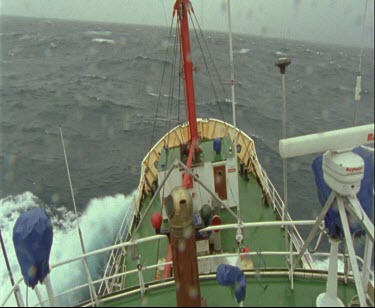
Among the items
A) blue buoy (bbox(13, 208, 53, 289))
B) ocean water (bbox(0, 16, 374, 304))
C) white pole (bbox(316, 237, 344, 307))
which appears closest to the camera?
blue buoy (bbox(13, 208, 53, 289))

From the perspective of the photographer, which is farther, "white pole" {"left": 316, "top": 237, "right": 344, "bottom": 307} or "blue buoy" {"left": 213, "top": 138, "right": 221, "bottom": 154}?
"blue buoy" {"left": 213, "top": 138, "right": 221, "bottom": 154}

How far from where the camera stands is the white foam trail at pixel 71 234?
1434 centimetres

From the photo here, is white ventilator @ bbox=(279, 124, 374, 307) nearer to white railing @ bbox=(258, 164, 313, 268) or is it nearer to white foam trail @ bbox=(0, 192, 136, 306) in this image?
white railing @ bbox=(258, 164, 313, 268)

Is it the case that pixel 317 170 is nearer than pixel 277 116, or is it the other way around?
pixel 317 170

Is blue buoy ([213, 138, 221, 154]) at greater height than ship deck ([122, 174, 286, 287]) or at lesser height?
greater

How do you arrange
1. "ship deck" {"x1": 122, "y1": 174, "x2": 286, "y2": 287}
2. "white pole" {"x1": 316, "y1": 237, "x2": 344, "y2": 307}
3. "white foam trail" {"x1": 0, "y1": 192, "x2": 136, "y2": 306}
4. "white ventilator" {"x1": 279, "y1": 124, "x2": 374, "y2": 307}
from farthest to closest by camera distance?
"white foam trail" {"x1": 0, "y1": 192, "x2": 136, "y2": 306} → "ship deck" {"x1": 122, "y1": 174, "x2": 286, "y2": 287} → "white pole" {"x1": 316, "y1": 237, "x2": 344, "y2": 307} → "white ventilator" {"x1": 279, "y1": 124, "x2": 374, "y2": 307}

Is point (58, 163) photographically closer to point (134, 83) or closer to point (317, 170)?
point (317, 170)

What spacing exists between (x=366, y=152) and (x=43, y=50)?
255 feet

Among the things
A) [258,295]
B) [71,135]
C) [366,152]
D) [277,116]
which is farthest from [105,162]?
[366,152]

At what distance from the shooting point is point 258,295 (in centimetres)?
621

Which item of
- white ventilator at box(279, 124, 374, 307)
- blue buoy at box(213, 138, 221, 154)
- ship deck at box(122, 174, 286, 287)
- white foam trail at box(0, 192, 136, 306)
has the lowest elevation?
white foam trail at box(0, 192, 136, 306)

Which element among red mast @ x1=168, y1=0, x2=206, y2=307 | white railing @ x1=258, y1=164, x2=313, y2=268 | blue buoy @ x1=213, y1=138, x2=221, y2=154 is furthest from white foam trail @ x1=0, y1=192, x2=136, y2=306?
red mast @ x1=168, y1=0, x2=206, y2=307

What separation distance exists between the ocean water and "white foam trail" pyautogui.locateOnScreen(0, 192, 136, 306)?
56 millimetres

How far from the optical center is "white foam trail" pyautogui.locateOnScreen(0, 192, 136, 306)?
1434cm
